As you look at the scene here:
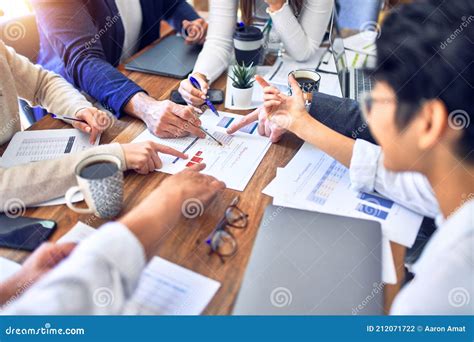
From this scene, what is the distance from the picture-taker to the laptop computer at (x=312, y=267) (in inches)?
23.4

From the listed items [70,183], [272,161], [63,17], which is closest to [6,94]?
[63,17]

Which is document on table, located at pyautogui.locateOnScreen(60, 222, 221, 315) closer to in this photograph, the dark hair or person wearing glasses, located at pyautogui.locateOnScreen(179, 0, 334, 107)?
the dark hair

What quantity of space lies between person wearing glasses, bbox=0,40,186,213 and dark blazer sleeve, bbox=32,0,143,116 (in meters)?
0.06

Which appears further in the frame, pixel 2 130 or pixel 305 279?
pixel 2 130

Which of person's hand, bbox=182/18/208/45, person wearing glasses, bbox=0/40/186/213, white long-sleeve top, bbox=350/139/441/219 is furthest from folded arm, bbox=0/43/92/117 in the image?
white long-sleeve top, bbox=350/139/441/219

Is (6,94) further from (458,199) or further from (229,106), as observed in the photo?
(458,199)

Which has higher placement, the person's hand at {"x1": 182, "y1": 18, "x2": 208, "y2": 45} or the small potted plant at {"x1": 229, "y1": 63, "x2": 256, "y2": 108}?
the small potted plant at {"x1": 229, "y1": 63, "x2": 256, "y2": 108}

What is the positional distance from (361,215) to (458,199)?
161mm

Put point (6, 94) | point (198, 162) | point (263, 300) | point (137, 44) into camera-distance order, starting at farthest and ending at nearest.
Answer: point (137, 44), point (6, 94), point (198, 162), point (263, 300)

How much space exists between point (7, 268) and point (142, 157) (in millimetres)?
313

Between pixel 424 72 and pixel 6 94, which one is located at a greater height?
pixel 424 72

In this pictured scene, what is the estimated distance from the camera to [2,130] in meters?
0.97

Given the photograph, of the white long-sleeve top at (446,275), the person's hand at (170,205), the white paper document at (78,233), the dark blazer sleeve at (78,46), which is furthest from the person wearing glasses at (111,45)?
the white long-sleeve top at (446,275)

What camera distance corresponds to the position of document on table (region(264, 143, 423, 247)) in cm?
73
